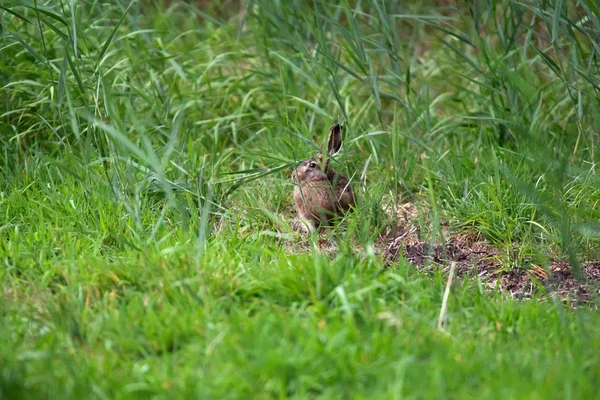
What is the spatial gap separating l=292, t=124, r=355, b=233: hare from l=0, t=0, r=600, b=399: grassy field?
0.10 meters

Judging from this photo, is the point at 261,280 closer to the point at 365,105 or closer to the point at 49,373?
the point at 49,373

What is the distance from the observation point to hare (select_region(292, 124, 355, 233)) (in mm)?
4805

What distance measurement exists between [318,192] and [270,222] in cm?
33

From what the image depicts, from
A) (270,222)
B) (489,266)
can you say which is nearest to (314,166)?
(270,222)

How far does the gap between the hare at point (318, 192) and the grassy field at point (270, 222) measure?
0.32 feet

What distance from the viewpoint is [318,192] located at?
192 inches

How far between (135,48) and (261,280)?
3077mm

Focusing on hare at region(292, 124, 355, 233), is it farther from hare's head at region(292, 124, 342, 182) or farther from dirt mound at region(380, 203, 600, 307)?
dirt mound at region(380, 203, 600, 307)

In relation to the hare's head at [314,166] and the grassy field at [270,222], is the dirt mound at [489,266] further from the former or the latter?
the hare's head at [314,166]

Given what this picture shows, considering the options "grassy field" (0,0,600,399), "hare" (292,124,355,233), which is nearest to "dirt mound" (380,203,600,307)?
"grassy field" (0,0,600,399)

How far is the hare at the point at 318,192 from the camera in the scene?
480 cm

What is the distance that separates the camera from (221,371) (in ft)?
9.37

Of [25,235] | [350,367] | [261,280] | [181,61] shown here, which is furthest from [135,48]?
[350,367]

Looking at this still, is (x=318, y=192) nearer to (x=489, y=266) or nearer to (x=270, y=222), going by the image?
(x=270, y=222)
